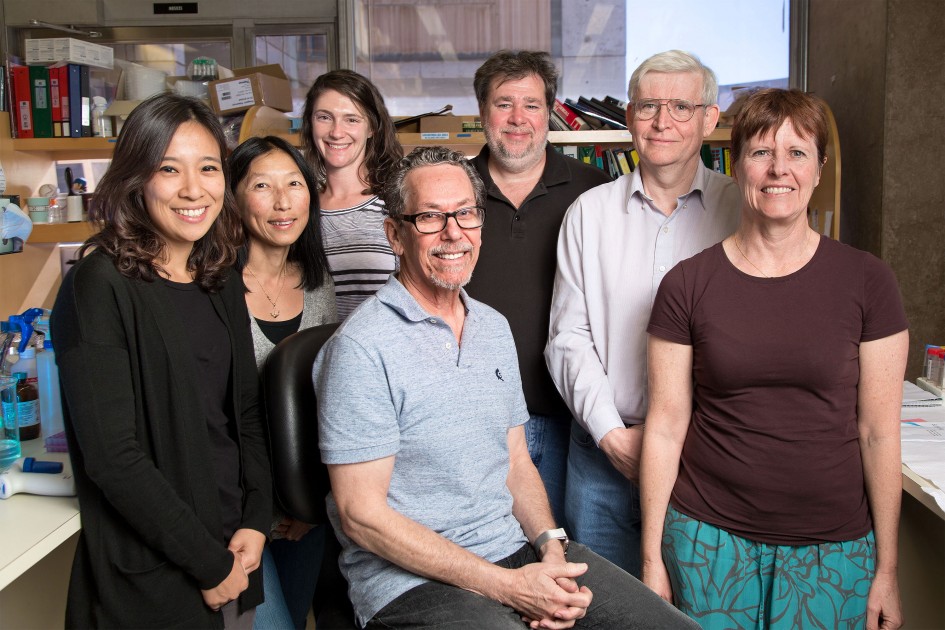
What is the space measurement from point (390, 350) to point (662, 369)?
59cm

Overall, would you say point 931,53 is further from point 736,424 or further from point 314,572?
point 314,572

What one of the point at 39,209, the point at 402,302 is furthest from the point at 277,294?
the point at 39,209

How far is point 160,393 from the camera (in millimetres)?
1460

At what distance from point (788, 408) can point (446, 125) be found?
269 cm

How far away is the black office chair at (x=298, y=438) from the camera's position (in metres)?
1.69

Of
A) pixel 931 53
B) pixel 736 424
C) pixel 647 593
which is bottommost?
pixel 647 593

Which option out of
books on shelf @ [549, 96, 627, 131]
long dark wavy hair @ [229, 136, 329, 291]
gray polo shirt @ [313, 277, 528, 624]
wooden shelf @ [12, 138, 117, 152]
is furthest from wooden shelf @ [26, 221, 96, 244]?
gray polo shirt @ [313, 277, 528, 624]

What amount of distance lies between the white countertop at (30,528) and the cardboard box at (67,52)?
9.98 feet

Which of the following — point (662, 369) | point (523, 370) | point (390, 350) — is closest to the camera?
point (390, 350)

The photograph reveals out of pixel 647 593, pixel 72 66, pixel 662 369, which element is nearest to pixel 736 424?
pixel 662 369

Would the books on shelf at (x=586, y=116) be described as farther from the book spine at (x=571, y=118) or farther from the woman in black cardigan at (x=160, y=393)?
the woman in black cardigan at (x=160, y=393)

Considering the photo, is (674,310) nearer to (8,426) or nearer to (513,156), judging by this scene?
A: (513,156)

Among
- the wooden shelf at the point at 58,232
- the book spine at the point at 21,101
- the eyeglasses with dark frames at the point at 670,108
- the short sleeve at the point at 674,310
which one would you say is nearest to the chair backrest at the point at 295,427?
the short sleeve at the point at 674,310

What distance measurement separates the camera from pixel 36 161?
14.1ft
